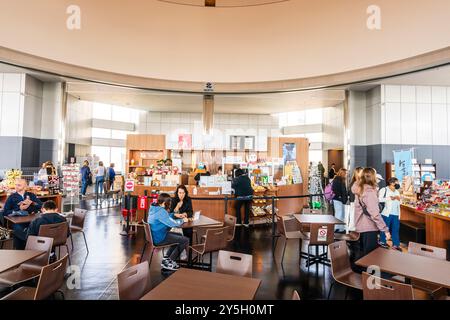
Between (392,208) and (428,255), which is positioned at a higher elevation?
(392,208)

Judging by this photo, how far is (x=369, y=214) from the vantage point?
334 cm

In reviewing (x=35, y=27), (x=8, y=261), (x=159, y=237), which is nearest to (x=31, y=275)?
(x=8, y=261)

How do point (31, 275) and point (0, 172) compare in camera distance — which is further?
point (0, 172)

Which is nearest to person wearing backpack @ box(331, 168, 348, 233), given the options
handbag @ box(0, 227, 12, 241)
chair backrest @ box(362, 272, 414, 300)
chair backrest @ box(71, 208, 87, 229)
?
chair backrest @ box(362, 272, 414, 300)

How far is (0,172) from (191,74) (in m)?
6.92

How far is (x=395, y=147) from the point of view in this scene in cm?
930

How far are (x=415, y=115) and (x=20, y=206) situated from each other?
38.0 feet

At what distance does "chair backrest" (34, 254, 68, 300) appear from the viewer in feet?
7.09

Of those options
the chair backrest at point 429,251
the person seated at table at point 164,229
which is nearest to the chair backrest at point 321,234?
the chair backrest at point 429,251

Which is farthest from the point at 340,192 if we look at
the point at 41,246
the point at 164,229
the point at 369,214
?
the point at 41,246

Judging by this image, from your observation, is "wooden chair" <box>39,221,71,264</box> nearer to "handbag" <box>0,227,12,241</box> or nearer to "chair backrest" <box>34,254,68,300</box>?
"chair backrest" <box>34,254,68,300</box>

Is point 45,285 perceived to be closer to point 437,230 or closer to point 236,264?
point 236,264

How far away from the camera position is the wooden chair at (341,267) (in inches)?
109
